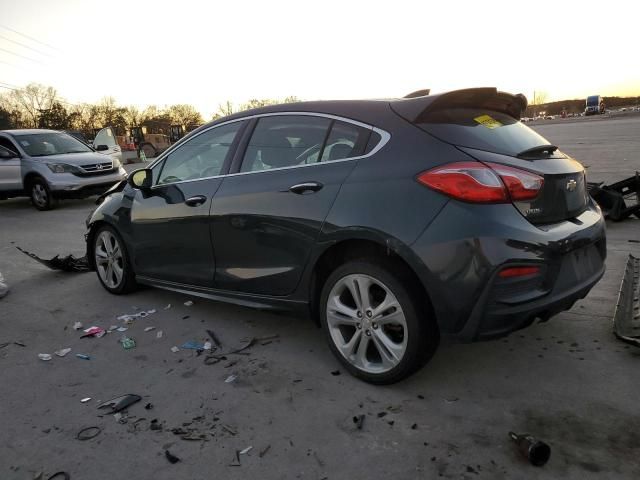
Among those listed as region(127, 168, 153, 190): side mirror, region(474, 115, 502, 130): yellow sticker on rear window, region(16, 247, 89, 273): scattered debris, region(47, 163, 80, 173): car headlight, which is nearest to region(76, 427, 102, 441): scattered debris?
region(127, 168, 153, 190): side mirror

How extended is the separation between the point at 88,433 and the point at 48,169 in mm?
10966

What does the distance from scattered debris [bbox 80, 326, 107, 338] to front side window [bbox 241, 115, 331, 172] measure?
5.88ft

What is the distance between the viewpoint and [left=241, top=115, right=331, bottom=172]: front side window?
3383mm

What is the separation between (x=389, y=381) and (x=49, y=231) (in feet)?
27.2

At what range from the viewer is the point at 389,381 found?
120 inches

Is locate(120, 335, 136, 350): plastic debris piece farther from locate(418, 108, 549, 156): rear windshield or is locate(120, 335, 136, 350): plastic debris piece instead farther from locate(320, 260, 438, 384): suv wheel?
locate(418, 108, 549, 156): rear windshield

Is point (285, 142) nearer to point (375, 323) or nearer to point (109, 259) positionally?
point (375, 323)

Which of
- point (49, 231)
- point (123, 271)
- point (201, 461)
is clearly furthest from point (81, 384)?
point (49, 231)

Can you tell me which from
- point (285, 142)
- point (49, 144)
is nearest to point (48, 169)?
point (49, 144)

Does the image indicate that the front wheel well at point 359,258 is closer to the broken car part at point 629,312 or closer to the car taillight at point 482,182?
the car taillight at point 482,182

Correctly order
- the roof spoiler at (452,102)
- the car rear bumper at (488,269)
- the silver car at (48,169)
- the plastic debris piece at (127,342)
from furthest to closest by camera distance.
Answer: the silver car at (48,169)
the plastic debris piece at (127,342)
the roof spoiler at (452,102)
the car rear bumper at (488,269)

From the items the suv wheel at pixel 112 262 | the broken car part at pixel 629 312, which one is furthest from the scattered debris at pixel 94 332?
the broken car part at pixel 629 312

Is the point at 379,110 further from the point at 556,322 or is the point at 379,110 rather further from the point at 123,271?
the point at 123,271

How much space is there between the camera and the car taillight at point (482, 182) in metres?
2.66
